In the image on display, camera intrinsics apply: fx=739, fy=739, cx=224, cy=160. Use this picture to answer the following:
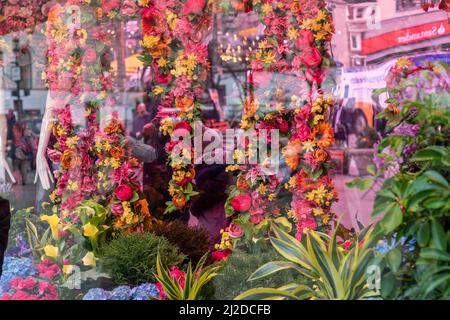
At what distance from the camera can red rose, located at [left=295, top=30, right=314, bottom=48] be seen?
4395 mm

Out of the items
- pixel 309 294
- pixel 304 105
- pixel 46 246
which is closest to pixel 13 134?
pixel 46 246

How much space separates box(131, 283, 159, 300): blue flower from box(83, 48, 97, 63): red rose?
1555 millimetres

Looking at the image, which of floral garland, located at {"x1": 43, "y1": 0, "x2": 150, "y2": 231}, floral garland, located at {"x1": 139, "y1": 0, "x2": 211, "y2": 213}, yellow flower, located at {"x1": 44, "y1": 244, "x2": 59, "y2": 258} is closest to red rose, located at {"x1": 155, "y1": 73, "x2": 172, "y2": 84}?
floral garland, located at {"x1": 139, "y1": 0, "x2": 211, "y2": 213}

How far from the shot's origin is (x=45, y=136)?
5020 mm

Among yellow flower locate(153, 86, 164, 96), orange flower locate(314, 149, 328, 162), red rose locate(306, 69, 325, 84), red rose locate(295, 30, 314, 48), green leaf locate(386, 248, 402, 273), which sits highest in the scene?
red rose locate(295, 30, 314, 48)

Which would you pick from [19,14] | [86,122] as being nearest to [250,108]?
[86,122]

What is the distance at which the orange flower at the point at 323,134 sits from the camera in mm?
4449

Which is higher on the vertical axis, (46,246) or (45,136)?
(45,136)

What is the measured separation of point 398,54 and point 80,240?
93.4 inches

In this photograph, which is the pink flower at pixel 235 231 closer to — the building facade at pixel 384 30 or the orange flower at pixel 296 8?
the building facade at pixel 384 30

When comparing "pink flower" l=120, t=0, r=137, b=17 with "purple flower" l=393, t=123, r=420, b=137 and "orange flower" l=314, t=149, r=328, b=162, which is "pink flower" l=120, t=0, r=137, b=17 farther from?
"purple flower" l=393, t=123, r=420, b=137
